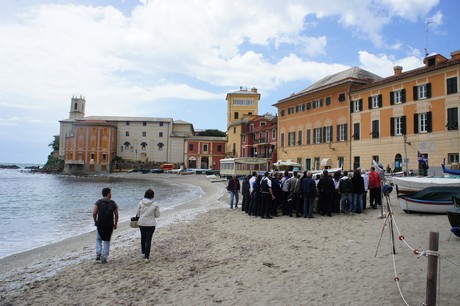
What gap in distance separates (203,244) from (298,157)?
1443 inches

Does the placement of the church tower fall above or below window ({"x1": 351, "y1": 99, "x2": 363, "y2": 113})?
above

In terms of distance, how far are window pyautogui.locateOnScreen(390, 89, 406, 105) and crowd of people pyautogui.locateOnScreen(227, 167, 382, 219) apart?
20.1 m

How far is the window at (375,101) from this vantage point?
113 ft

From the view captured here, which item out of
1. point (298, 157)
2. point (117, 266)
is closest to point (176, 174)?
point (298, 157)

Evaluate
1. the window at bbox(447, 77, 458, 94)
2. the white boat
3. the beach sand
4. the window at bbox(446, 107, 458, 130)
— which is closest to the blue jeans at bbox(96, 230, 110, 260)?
the beach sand

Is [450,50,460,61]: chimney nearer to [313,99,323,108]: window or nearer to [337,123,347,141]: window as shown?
[337,123,347,141]: window

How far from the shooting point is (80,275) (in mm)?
7918

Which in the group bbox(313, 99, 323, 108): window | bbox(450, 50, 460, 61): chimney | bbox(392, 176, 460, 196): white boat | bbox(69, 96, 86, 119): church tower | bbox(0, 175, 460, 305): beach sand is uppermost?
bbox(69, 96, 86, 119): church tower

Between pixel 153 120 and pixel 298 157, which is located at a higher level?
pixel 153 120

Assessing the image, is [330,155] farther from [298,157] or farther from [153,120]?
[153,120]

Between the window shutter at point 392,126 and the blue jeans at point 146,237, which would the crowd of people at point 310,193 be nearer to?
the blue jeans at point 146,237

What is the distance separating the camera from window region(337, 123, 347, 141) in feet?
126

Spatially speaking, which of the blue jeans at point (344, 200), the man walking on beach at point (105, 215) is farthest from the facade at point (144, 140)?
the man walking on beach at point (105, 215)

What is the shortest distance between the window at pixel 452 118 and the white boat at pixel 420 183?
16.2 meters
